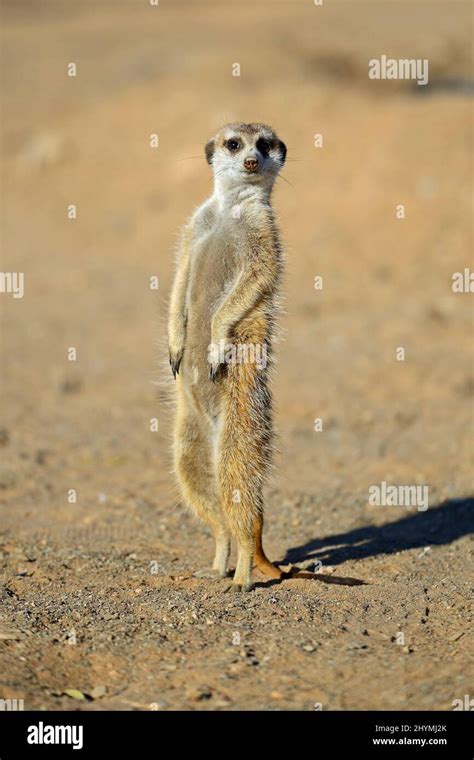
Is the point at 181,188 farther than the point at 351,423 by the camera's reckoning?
Yes

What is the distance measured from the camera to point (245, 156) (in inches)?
199

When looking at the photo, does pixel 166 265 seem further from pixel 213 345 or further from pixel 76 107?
pixel 213 345

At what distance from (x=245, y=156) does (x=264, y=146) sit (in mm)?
189

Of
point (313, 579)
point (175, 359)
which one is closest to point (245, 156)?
point (175, 359)

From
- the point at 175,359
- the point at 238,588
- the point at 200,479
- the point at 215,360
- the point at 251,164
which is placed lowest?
the point at 238,588

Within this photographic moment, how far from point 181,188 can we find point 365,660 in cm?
1166

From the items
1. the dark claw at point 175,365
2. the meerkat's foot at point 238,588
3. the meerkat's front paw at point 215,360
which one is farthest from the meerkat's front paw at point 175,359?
the meerkat's foot at point 238,588

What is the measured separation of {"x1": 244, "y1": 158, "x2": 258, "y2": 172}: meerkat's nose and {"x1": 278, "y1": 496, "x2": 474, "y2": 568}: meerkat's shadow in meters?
2.03

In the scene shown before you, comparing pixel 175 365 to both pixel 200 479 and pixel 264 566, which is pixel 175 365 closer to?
pixel 200 479

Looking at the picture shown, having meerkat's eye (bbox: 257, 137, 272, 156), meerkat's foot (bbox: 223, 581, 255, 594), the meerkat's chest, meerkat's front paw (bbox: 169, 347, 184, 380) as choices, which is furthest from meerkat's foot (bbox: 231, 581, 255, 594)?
meerkat's eye (bbox: 257, 137, 272, 156)

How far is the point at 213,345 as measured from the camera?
196 inches

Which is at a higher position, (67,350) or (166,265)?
(166,265)
